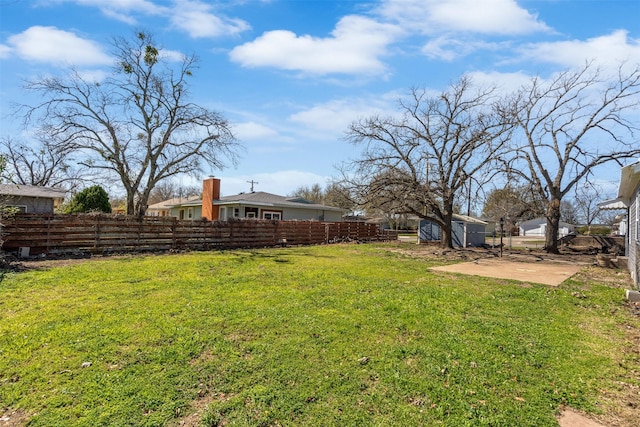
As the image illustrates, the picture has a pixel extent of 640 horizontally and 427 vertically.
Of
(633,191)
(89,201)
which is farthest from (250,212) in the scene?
(633,191)

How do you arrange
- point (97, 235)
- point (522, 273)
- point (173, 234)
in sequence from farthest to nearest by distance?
point (173, 234)
point (97, 235)
point (522, 273)

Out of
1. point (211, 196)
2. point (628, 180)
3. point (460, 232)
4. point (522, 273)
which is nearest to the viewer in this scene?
point (628, 180)

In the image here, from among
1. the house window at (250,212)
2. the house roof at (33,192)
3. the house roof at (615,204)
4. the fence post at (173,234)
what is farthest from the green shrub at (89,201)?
the house roof at (615,204)

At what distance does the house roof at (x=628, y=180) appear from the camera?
6.86m

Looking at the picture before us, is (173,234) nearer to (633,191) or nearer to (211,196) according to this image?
(211,196)

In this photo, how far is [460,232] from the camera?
22.8 metres

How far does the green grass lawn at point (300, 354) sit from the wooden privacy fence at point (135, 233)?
18.6 ft

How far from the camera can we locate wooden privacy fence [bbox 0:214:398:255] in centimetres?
1152

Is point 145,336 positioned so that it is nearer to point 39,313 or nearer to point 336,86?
point 39,313

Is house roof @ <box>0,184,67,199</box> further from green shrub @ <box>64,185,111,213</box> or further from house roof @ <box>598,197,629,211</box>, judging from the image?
house roof @ <box>598,197,629,211</box>

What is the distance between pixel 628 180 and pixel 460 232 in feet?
47.8

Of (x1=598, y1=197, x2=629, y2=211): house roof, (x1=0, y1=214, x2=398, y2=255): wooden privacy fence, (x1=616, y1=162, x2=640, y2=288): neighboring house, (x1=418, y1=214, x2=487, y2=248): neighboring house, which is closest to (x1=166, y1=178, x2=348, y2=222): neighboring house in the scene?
(x1=0, y1=214, x2=398, y2=255): wooden privacy fence

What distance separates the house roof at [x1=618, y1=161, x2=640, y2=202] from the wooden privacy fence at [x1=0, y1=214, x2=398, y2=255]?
14.1m

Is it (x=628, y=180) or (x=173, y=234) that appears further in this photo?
(x=173, y=234)
